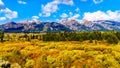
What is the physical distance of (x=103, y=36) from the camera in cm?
19875

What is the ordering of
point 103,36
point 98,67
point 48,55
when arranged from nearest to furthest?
point 98,67, point 48,55, point 103,36

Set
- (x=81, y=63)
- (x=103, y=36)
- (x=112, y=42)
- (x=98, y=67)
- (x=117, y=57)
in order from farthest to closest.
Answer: (x=103, y=36) → (x=112, y=42) → (x=117, y=57) → (x=81, y=63) → (x=98, y=67)

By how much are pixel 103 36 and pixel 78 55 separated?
11469cm

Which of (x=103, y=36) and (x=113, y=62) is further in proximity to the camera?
(x=103, y=36)

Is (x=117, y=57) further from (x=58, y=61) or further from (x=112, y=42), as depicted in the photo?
(x=112, y=42)

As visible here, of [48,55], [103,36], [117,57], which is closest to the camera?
[117,57]

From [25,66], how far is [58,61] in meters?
11.1

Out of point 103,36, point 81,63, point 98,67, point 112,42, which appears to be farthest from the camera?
point 103,36

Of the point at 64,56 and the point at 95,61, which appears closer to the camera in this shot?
the point at 95,61

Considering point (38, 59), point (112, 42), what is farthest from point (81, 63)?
point (112, 42)

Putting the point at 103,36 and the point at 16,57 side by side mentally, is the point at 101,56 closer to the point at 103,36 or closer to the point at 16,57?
the point at 16,57

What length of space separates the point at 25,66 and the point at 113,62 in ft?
91.7

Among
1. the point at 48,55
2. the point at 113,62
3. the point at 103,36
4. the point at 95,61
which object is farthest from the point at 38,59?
the point at 103,36

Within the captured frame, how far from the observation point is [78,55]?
87750 mm
